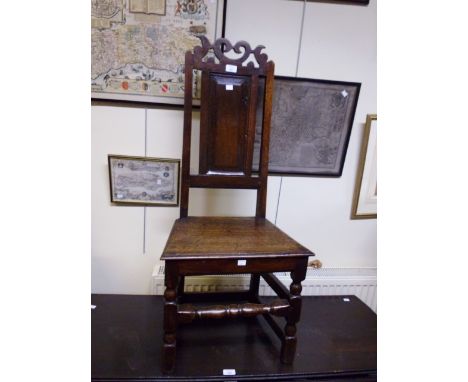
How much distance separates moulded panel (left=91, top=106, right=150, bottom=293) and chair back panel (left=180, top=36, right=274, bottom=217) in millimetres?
352

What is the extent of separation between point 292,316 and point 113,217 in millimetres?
1021

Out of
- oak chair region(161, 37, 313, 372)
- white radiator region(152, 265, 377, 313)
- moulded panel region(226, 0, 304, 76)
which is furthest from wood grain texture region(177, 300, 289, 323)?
moulded panel region(226, 0, 304, 76)

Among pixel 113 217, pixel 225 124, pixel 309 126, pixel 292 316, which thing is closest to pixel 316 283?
pixel 292 316

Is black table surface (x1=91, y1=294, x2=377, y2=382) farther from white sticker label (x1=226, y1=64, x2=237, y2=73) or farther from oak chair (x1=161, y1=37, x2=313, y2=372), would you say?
white sticker label (x1=226, y1=64, x2=237, y2=73)

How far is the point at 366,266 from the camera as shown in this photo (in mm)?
1765

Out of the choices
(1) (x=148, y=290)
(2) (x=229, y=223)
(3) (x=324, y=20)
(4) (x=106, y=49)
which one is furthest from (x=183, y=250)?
(3) (x=324, y=20)

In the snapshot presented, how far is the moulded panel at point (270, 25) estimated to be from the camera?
1.35m

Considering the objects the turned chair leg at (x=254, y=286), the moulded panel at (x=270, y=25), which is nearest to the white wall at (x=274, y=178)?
the moulded panel at (x=270, y=25)

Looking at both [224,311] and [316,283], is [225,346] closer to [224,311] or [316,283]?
[224,311]

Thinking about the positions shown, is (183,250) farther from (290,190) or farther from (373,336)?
(373,336)

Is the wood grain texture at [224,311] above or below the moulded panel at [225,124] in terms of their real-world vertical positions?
below

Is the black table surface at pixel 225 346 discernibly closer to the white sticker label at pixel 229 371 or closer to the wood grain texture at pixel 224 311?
the white sticker label at pixel 229 371

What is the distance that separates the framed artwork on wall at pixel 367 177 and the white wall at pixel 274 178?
4 cm
